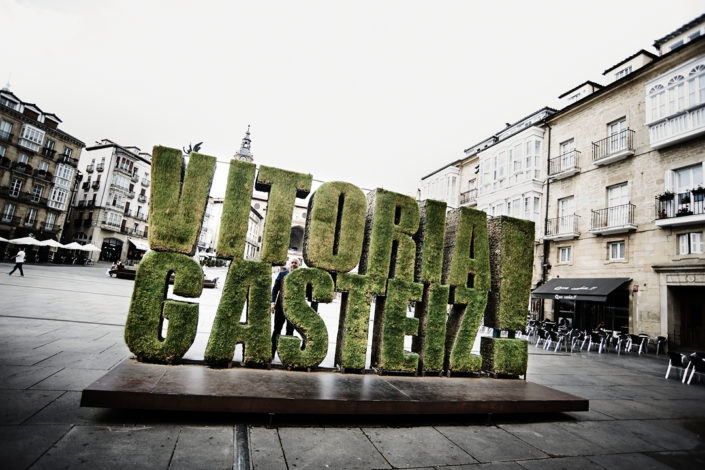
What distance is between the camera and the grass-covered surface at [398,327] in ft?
20.4

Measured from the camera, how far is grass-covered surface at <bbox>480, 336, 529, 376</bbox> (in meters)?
6.84

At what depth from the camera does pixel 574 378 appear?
8586 mm

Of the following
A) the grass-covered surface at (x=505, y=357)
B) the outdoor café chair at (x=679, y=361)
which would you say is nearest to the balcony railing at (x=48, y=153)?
the grass-covered surface at (x=505, y=357)

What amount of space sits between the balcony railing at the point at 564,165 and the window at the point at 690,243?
20.8 ft

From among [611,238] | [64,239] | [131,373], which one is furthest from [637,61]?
[64,239]

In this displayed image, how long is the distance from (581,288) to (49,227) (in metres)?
54.6

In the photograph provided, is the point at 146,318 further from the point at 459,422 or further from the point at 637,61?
the point at 637,61

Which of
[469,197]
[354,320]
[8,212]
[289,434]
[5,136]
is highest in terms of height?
[5,136]

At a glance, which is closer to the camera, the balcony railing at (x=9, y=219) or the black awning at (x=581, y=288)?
the black awning at (x=581, y=288)

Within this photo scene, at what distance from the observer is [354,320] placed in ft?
20.3

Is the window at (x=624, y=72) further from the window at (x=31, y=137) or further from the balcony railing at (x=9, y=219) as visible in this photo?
the balcony railing at (x=9, y=219)

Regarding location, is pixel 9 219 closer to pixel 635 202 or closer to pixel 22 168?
pixel 22 168

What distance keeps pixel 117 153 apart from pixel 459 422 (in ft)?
196

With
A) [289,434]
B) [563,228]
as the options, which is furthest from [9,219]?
[563,228]
